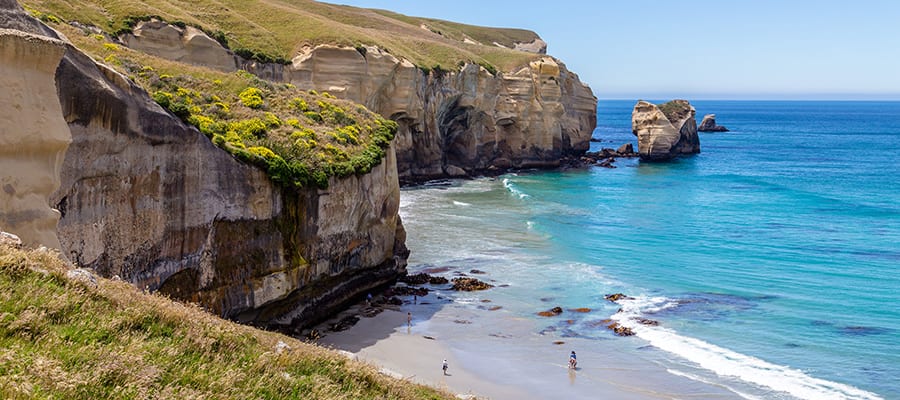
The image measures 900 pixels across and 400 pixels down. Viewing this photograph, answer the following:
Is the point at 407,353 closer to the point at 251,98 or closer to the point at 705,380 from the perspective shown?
the point at 705,380

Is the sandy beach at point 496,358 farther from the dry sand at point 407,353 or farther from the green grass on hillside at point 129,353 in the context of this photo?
the green grass on hillside at point 129,353

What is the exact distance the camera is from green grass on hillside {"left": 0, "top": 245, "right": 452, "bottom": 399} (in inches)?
373

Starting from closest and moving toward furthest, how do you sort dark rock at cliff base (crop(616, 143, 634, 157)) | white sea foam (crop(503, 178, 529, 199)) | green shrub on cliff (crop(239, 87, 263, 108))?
green shrub on cliff (crop(239, 87, 263, 108)), white sea foam (crop(503, 178, 529, 199)), dark rock at cliff base (crop(616, 143, 634, 157))

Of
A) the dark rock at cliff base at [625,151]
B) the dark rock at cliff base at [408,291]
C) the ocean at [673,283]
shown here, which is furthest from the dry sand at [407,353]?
the dark rock at cliff base at [625,151]

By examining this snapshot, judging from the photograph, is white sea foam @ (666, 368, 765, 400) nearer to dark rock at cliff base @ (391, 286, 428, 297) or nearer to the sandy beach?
the sandy beach

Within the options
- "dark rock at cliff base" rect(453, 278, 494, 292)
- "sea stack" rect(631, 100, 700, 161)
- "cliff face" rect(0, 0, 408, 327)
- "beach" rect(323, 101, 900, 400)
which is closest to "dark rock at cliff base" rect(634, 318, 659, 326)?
"beach" rect(323, 101, 900, 400)

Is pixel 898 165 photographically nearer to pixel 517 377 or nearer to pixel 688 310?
pixel 688 310

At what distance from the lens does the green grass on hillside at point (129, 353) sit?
31.1 feet

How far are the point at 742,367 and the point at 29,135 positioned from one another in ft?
70.7

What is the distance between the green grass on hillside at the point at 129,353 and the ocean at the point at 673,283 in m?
12.5

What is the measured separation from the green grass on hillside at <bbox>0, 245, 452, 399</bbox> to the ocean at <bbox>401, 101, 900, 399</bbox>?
491 inches

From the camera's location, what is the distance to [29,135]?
1419 cm

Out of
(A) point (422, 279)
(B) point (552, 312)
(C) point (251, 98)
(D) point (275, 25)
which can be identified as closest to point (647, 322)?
(B) point (552, 312)

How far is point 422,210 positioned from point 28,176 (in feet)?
139
